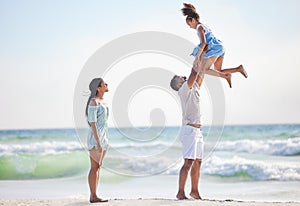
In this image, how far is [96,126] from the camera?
593 cm

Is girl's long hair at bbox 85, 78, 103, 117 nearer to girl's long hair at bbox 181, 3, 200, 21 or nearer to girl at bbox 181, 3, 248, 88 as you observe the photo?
girl at bbox 181, 3, 248, 88

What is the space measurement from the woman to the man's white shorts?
97cm

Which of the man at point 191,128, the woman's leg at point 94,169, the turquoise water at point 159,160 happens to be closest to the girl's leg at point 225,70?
the man at point 191,128

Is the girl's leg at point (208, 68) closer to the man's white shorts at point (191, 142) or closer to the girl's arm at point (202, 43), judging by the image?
the girl's arm at point (202, 43)

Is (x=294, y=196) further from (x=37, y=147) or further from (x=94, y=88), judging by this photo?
(x=37, y=147)

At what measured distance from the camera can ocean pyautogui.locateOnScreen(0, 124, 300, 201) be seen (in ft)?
28.4

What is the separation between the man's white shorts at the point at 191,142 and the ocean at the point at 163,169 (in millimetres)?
1863

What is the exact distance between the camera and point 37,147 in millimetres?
23453

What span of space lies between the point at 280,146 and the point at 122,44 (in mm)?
11734

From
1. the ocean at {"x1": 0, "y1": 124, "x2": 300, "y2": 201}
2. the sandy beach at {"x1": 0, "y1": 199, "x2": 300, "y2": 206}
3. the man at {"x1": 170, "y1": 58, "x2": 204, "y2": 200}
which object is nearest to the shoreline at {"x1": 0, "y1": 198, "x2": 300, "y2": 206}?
the sandy beach at {"x1": 0, "y1": 199, "x2": 300, "y2": 206}

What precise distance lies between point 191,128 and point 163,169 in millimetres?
7760

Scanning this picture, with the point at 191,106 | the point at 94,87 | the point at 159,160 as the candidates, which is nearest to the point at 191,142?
the point at 191,106

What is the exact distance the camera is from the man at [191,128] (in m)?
5.93

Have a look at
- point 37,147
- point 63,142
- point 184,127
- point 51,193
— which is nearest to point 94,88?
point 184,127
